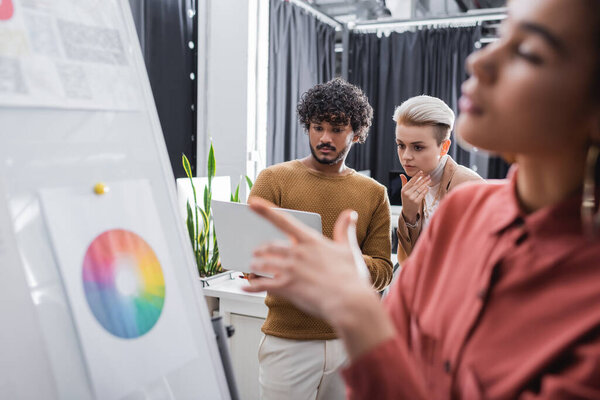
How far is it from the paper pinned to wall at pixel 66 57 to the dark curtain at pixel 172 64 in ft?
6.83

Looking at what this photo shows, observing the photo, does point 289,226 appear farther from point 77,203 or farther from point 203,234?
point 203,234

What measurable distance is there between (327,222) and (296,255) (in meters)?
1.28

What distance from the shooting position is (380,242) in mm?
1905

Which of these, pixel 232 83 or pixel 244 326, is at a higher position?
pixel 232 83

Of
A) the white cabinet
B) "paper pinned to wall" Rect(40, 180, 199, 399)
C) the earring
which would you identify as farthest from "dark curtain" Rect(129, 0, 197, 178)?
the earring

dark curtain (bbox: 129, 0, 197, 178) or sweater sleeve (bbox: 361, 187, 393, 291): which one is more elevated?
dark curtain (bbox: 129, 0, 197, 178)

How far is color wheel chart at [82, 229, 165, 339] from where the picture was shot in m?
0.98

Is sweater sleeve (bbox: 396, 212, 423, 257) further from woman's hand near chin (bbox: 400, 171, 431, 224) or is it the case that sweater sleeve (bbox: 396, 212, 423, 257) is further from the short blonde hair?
the short blonde hair

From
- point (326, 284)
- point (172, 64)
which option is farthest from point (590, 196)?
point (172, 64)

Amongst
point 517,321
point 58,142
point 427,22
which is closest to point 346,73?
point 427,22

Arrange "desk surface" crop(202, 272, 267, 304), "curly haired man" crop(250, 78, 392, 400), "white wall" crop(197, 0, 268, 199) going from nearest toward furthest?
"curly haired man" crop(250, 78, 392, 400) → "desk surface" crop(202, 272, 267, 304) → "white wall" crop(197, 0, 268, 199)

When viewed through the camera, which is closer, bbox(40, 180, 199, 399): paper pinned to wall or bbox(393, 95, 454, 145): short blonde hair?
bbox(40, 180, 199, 399): paper pinned to wall

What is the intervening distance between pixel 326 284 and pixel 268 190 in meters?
1.32

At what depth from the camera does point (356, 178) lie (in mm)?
1949
